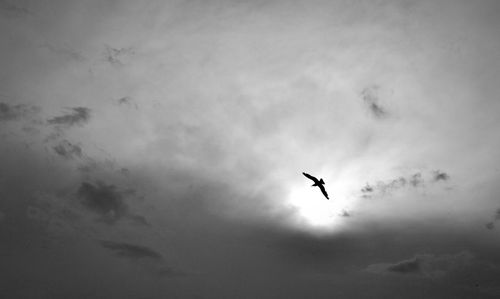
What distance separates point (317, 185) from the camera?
56656 mm
